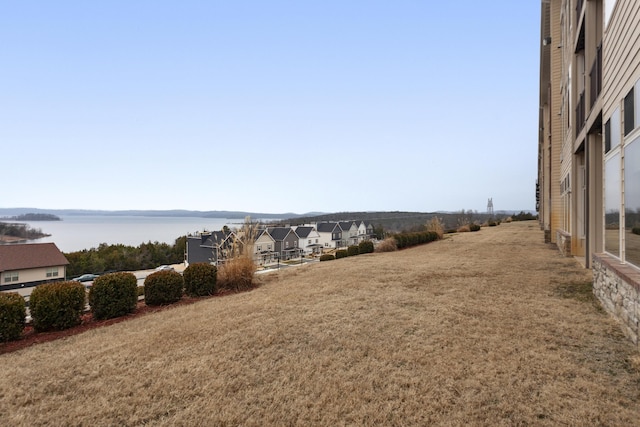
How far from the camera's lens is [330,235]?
48438 mm

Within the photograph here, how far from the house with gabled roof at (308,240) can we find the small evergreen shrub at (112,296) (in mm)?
36753

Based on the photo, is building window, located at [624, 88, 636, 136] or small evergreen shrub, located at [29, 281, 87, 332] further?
small evergreen shrub, located at [29, 281, 87, 332]

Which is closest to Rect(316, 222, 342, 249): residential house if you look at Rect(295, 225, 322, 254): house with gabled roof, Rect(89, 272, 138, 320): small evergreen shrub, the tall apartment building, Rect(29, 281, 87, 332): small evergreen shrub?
Rect(295, 225, 322, 254): house with gabled roof

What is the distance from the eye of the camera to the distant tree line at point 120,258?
110ft

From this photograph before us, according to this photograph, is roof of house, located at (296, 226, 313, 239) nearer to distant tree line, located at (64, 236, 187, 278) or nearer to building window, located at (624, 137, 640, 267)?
distant tree line, located at (64, 236, 187, 278)

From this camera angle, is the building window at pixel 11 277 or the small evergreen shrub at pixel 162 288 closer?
the small evergreen shrub at pixel 162 288

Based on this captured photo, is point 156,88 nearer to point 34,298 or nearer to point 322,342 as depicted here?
point 34,298

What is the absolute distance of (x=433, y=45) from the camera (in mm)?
16047

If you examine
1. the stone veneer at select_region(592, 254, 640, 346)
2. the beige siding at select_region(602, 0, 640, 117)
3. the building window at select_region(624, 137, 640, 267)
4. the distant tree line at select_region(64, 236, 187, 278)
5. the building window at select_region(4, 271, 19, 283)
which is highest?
the beige siding at select_region(602, 0, 640, 117)

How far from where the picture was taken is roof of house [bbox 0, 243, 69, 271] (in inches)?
798

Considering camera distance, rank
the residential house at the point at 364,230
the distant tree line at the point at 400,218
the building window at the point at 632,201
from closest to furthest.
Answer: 1. the building window at the point at 632,201
2. the distant tree line at the point at 400,218
3. the residential house at the point at 364,230

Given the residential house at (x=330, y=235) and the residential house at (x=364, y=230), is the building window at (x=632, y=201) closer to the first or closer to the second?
the residential house at (x=330, y=235)

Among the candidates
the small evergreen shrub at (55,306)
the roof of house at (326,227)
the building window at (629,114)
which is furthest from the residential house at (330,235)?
the building window at (629,114)

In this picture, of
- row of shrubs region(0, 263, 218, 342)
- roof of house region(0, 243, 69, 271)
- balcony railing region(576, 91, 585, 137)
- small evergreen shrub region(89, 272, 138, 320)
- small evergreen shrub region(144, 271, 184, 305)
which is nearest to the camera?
row of shrubs region(0, 263, 218, 342)
